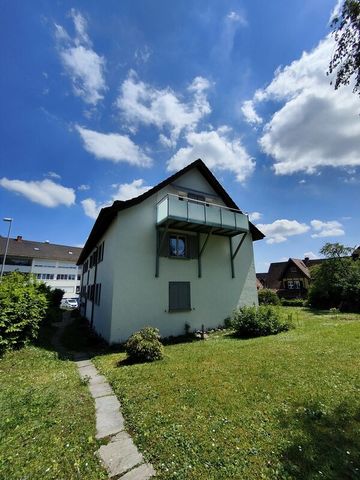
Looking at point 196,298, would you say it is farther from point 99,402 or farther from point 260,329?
point 99,402

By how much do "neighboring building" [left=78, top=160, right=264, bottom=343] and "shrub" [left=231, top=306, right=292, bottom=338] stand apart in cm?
196

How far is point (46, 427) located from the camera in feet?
14.5

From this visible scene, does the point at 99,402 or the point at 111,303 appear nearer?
the point at 99,402

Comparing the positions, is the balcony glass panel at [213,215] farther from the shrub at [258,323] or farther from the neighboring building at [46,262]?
the neighboring building at [46,262]

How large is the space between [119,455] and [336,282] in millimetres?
27839

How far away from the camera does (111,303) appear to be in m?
11.5

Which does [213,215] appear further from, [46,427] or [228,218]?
[46,427]

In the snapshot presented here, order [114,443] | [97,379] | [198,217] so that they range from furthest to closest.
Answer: [198,217], [97,379], [114,443]

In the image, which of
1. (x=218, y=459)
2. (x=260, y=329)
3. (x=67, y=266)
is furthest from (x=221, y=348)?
(x=67, y=266)

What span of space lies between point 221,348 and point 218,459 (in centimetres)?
670

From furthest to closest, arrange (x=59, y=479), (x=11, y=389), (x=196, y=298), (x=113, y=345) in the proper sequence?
(x=196, y=298) < (x=113, y=345) < (x=11, y=389) < (x=59, y=479)

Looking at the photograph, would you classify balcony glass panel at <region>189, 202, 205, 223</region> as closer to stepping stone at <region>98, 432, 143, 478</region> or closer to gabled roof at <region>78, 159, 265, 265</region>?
gabled roof at <region>78, 159, 265, 265</region>

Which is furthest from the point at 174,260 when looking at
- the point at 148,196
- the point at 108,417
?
the point at 108,417

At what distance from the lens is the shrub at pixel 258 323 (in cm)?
1255
